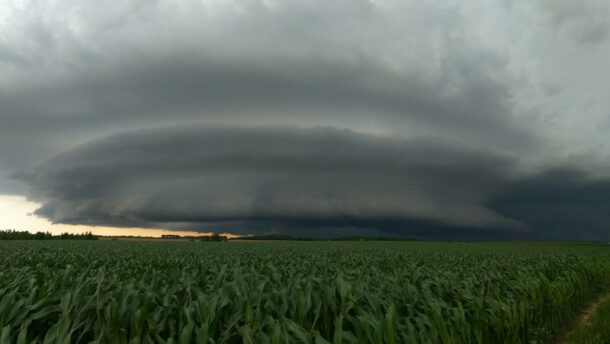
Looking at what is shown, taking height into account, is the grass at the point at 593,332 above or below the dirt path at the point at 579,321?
above

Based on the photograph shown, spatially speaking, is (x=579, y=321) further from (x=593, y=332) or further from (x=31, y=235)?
(x=31, y=235)

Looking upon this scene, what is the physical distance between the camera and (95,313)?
4.93 metres

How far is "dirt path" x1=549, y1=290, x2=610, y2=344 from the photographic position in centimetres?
1086

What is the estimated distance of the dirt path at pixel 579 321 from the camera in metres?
10.9

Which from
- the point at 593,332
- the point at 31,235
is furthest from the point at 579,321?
the point at 31,235

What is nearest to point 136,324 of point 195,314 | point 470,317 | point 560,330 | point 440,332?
point 195,314

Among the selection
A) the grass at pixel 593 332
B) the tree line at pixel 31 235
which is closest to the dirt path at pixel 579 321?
the grass at pixel 593 332

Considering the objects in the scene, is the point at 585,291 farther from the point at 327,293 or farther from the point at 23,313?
the point at 23,313

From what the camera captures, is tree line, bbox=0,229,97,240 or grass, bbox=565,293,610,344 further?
tree line, bbox=0,229,97,240

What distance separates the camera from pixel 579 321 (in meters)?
12.9

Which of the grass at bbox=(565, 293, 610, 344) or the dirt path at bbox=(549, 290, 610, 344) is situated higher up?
the grass at bbox=(565, 293, 610, 344)

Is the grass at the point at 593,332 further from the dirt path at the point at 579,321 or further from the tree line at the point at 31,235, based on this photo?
the tree line at the point at 31,235

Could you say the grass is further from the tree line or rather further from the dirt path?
the tree line

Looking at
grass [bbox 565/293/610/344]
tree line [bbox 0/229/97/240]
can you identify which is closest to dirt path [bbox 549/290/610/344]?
grass [bbox 565/293/610/344]
